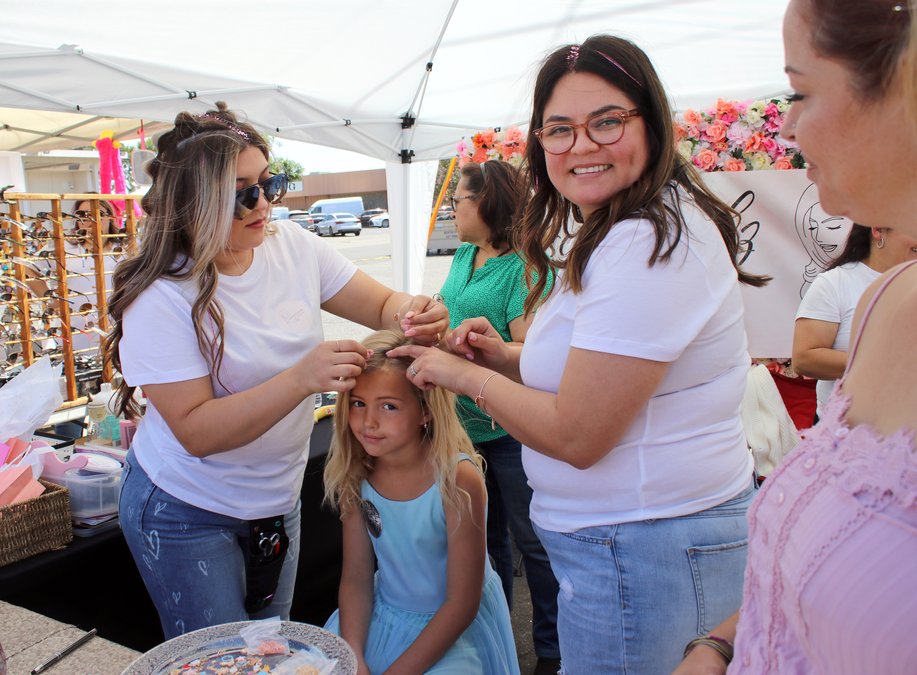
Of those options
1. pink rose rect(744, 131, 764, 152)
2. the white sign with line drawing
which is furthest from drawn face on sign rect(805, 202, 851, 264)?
pink rose rect(744, 131, 764, 152)

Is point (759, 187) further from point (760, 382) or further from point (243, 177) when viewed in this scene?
point (243, 177)

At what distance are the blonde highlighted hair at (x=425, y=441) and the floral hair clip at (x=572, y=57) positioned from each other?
92 centimetres

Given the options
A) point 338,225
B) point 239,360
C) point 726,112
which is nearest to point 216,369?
point 239,360

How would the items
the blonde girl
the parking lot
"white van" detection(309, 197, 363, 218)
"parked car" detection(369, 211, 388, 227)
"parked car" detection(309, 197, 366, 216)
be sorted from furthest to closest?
1. "parked car" detection(369, 211, 388, 227)
2. "white van" detection(309, 197, 363, 218)
3. "parked car" detection(309, 197, 366, 216)
4. the parking lot
5. the blonde girl

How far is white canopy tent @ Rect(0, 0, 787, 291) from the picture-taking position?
3635 mm

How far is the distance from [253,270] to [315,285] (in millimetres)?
210

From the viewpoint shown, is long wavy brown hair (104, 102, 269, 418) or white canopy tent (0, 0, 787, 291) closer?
long wavy brown hair (104, 102, 269, 418)

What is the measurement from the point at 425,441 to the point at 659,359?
3.63 ft

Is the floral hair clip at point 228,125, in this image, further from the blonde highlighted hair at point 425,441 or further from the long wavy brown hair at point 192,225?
the blonde highlighted hair at point 425,441

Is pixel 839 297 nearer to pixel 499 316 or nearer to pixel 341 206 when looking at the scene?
pixel 499 316

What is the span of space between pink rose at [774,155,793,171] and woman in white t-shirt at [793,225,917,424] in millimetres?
1226

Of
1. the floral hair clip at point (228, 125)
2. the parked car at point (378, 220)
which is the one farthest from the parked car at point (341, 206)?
the floral hair clip at point (228, 125)

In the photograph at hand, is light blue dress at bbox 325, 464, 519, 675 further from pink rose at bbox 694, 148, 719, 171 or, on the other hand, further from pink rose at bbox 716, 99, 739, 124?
pink rose at bbox 716, 99, 739, 124

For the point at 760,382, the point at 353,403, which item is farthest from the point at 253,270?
the point at 760,382
